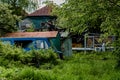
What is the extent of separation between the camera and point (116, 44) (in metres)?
14.5

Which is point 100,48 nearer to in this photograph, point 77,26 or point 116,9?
point 77,26

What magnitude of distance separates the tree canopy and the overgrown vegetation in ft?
5.68

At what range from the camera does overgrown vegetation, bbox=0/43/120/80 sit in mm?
10641

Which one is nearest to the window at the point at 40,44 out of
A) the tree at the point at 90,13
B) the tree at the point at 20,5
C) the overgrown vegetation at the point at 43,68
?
the overgrown vegetation at the point at 43,68

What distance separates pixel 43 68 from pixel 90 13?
4.39 metres

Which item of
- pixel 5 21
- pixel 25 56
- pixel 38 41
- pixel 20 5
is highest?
pixel 20 5

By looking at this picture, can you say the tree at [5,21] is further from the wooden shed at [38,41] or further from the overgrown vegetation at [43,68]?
the overgrown vegetation at [43,68]

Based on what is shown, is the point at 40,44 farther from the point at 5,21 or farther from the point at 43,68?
the point at 5,21

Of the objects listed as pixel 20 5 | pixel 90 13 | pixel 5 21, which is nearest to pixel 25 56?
pixel 90 13

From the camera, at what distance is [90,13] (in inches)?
451

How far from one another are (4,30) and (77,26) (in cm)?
1206

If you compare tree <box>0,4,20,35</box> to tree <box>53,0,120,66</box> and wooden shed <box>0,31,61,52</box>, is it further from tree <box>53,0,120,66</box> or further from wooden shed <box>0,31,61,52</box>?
tree <box>53,0,120,66</box>

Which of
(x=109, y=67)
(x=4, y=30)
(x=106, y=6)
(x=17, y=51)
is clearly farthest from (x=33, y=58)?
(x=4, y=30)

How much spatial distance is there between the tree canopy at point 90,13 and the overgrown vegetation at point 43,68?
173 cm
